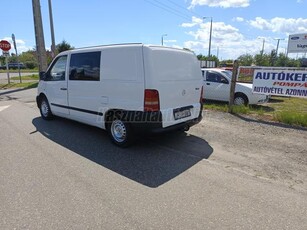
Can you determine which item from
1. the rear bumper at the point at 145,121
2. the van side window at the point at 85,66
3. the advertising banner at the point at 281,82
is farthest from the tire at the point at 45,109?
the advertising banner at the point at 281,82

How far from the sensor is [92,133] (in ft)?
20.3

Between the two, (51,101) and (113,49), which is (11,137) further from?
(113,49)

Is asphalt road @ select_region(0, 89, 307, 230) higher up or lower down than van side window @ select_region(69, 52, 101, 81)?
lower down

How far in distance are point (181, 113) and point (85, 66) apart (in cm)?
239

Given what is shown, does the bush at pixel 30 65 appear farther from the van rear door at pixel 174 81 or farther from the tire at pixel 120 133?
the van rear door at pixel 174 81

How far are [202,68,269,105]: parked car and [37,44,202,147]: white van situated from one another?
493cm

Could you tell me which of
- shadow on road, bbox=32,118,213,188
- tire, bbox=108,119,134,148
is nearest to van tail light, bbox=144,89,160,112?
tire, bbox=108,119,134,148

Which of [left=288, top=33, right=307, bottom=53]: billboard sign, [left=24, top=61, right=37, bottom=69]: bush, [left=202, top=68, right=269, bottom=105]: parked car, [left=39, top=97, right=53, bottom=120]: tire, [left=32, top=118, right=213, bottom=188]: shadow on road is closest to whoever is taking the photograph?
[left=32, top=118, right=213, bottom=188]: shadow on road

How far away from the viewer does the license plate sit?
191 inches

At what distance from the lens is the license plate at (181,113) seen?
4.86 m

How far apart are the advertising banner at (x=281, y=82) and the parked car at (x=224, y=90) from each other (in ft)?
5.45

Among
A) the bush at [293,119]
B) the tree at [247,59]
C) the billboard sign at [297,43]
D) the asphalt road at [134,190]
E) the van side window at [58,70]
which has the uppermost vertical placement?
the billboard sign at [297,43]

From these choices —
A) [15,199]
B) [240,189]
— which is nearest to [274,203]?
[240,189]

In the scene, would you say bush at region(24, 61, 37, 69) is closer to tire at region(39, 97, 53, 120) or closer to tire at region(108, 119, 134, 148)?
tire at region(39, 97, 53, 120)
